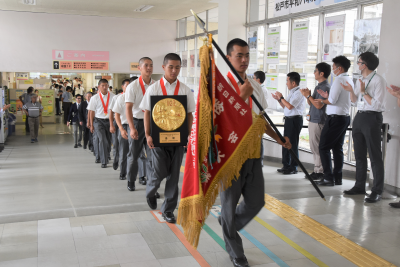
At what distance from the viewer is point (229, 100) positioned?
2799 millimetres

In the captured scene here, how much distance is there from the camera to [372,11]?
614cm

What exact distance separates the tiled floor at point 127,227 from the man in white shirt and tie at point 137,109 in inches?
24.3

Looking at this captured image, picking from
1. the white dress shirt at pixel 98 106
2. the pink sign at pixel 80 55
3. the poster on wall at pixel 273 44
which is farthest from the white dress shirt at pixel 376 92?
the pink sign at pixel 80 55

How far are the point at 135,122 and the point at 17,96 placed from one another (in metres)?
12.2

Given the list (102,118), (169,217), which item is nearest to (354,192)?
(169,217)

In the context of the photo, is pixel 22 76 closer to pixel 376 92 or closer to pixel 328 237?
pixel 376 92

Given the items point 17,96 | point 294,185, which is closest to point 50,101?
point 17,96

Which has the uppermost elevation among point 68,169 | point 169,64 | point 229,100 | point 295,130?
point 169,64

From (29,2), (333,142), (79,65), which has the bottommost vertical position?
(333,142)

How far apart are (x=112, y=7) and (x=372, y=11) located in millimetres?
8143

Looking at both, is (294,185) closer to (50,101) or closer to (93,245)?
(93,245)

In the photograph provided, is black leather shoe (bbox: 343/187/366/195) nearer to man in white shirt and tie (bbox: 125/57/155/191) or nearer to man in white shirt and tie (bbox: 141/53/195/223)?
man in white shirt and tie (bbox: 141/53/195/223)

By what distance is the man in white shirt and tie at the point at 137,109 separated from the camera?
15.8 ft

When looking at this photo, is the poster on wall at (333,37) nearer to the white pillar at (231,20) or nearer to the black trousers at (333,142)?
the black trousers at (333,142)
